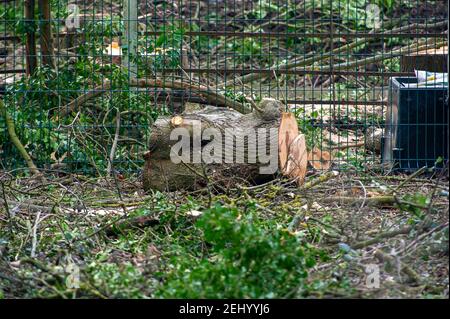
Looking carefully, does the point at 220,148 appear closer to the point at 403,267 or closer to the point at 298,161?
the point at 298,161

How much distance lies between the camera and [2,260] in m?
6.05

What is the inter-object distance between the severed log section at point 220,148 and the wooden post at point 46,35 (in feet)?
7.80

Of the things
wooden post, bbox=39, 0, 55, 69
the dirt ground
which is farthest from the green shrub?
wooden post, bbox=39, 0, 55, 69

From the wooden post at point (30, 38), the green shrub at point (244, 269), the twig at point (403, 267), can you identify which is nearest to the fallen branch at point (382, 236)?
the twig at point (403, 267)

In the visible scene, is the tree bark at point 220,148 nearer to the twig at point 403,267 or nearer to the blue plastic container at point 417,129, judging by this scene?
the blue plastic container at point 417,129

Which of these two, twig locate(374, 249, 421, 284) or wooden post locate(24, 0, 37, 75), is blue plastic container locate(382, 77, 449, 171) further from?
wooden post locate(24, 0, 37, 75)

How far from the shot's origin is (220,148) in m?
8.41

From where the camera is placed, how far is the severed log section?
8352 mm

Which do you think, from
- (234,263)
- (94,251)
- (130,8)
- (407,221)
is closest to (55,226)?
(94,251)

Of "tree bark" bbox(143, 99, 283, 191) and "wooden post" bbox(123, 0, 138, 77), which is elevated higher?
"wooden post" bbox(123, 0, 138, 77)

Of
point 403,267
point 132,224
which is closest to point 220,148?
point 132,224

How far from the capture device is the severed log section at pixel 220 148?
8352mm

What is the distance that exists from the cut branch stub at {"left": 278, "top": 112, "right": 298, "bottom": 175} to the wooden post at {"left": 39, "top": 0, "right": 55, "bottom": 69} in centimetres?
313
